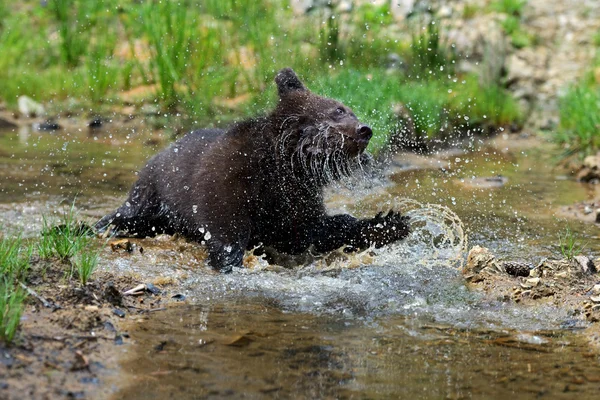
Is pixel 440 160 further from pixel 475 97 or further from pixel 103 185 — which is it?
pixel 103 185

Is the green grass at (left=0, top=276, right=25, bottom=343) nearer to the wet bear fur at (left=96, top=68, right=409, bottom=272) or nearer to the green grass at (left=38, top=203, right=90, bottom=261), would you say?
the green grass at (left=38, top=203, right=90, bottom=261)

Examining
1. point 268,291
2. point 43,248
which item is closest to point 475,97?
point 268,291

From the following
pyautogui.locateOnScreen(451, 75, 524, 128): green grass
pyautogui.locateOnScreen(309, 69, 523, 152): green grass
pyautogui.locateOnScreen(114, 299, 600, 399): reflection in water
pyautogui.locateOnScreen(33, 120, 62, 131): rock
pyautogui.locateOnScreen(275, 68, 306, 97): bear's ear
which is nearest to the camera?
pyautogui.locateOnScreen(114, 299, 600, 399): reflection in water

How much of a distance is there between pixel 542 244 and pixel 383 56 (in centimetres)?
616

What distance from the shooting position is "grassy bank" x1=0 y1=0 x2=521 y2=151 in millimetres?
11164

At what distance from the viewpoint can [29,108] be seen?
12.2 m

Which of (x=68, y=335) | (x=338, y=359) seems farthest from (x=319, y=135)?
(x=68, y=335)

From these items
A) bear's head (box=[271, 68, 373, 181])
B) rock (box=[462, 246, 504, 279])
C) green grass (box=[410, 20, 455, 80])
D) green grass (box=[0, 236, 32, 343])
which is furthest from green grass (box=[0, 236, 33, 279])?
green grass (box=[410, 20, 455, 80])

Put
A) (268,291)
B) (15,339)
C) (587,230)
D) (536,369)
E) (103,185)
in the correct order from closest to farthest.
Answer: (15,339), (536,369), (268,291), (587,230), (103,185)

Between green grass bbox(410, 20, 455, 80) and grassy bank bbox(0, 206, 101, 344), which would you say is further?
green grass bbox(410, 20, 455, 80)

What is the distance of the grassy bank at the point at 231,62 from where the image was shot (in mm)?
11164

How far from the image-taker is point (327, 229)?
621 cm

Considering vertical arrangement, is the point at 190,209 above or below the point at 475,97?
above

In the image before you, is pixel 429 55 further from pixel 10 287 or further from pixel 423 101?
pixel 10 287
